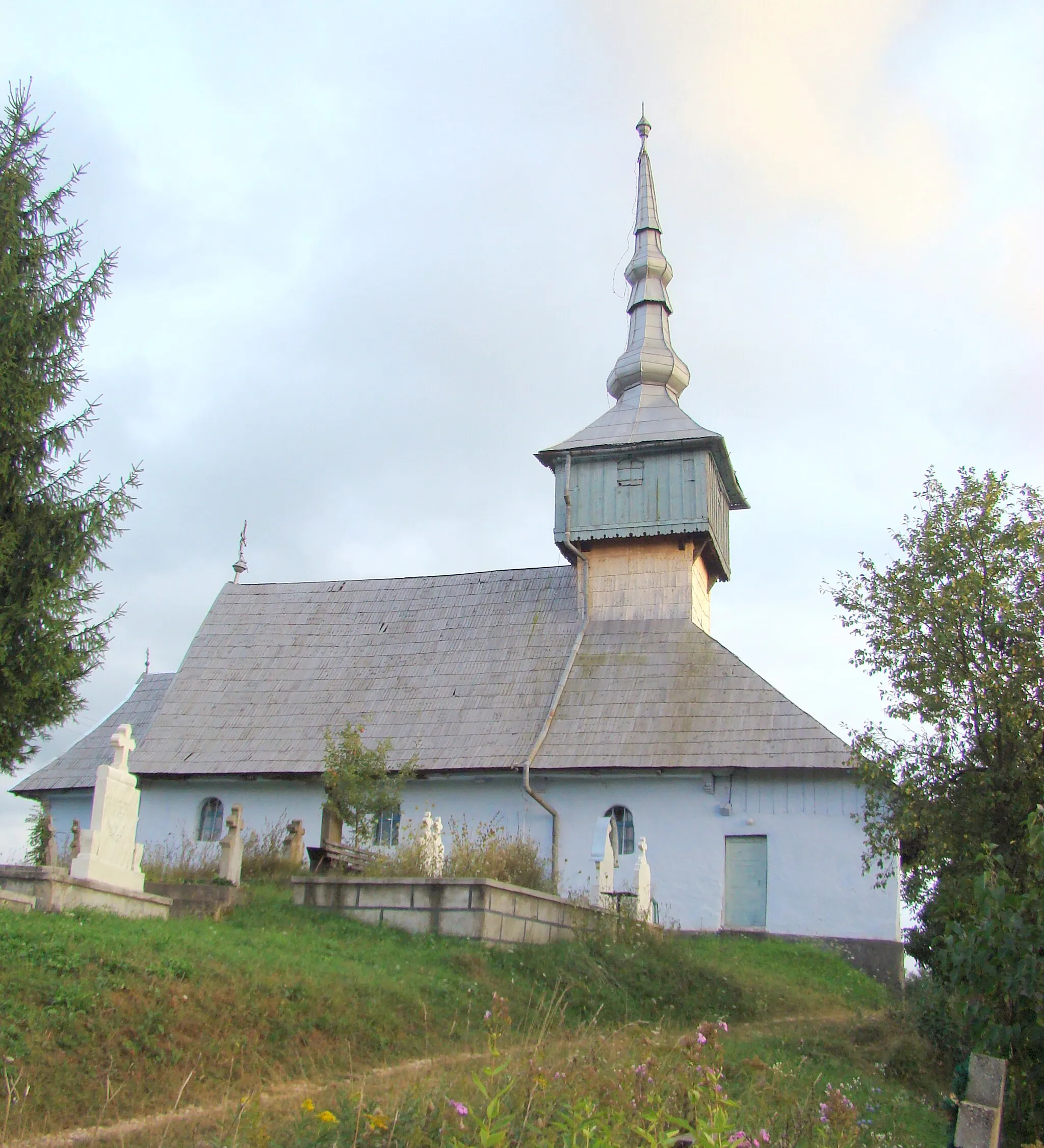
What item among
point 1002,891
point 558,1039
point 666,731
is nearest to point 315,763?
point 666,731

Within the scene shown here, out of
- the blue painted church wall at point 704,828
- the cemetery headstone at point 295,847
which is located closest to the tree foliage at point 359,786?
the cemetery headstone at point 295,847

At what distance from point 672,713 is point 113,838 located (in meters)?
13.8

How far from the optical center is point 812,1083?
31.7 feet

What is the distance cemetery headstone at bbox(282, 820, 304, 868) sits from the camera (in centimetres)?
2088

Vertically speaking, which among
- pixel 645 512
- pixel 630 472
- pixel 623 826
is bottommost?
pixel 623 826

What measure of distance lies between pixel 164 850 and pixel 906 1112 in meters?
18.5

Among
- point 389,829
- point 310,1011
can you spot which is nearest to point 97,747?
point 389,829

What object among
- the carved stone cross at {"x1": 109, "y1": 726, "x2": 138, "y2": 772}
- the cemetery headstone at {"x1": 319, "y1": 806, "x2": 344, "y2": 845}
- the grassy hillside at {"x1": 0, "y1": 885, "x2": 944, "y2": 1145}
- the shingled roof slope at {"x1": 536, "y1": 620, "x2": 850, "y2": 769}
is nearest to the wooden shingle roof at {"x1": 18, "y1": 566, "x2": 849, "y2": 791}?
the shingled roof slope at {"x1": 536, "y1": 620, "x2": 850, "y2": 769}

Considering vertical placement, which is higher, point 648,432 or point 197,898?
point 648,432

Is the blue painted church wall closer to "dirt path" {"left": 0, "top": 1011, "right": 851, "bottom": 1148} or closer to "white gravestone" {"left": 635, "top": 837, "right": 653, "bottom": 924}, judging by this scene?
"white gravestone" {"left": 635, "top": 837, "right": 653, "bottom": 924}

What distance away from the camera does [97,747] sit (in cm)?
3088

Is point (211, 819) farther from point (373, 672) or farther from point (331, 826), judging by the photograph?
point (331, 826)

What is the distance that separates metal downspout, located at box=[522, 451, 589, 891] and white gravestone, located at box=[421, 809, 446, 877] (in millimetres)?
3546

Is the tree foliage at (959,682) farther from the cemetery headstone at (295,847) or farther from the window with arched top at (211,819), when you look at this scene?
the window with arched top at (211,819)
